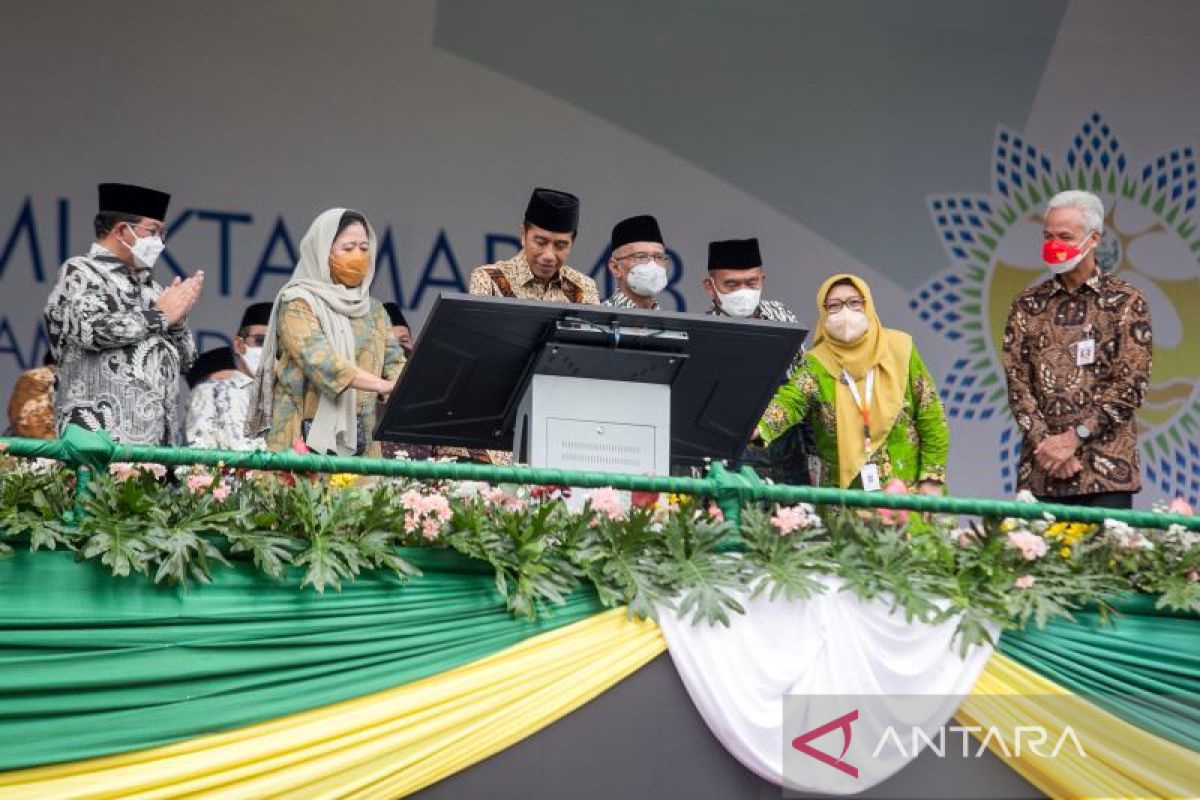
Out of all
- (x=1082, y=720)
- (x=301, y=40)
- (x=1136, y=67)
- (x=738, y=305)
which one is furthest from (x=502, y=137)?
(x=1082, y=720)

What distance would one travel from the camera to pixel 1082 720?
4086 millimetres

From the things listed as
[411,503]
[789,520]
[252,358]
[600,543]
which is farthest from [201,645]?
[252,358]

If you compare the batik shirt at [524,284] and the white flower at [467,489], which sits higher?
the batik shirt at [524,284]

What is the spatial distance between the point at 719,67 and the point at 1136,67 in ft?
6.28

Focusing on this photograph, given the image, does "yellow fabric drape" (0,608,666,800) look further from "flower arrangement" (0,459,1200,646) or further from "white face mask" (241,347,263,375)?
"white face mask" (241,347,263,375)

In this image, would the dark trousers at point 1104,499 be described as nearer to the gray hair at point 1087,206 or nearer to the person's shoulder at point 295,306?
the gray hair at point 1087,206

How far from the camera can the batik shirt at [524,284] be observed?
5672 mm

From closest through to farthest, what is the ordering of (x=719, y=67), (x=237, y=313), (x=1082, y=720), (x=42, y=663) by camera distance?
(x=42, y=663)
(x=1082, y=720)
(x=237, y=313)
(x=719, y=67)

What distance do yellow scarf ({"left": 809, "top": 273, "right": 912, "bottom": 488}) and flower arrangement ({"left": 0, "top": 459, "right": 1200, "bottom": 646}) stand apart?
1.17 meters

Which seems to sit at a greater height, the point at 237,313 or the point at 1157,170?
the point at 1157,170

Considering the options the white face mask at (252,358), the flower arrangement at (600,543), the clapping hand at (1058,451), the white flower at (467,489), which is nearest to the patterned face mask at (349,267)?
the flower arrangement at (600,543)

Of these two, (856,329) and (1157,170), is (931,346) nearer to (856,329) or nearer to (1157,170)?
(1157,170)

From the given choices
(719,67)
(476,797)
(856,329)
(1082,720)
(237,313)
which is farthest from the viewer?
(719,67)

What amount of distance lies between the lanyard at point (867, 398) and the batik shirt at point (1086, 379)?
17.6 inches
